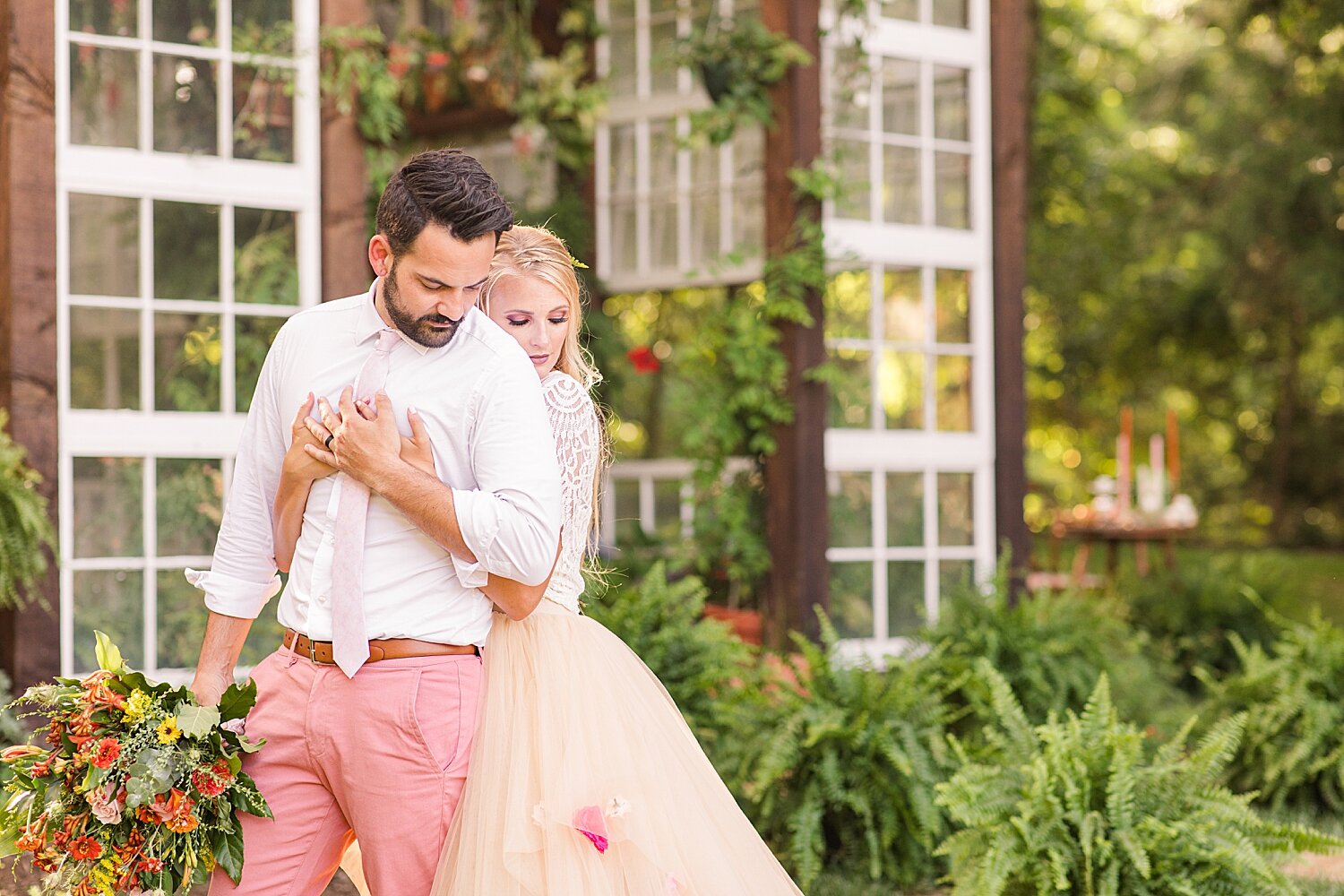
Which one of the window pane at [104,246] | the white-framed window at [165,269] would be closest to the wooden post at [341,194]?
the white-framed window at [165,269]

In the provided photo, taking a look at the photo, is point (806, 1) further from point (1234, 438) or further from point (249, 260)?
point (1234, 438)

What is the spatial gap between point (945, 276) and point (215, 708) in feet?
17.9

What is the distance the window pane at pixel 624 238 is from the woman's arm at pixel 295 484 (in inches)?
215

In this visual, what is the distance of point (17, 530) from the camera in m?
4.69

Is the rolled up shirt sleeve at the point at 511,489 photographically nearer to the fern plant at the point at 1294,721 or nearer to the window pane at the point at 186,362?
the window pane at the point at 186,362

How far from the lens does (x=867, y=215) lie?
22.7 ft

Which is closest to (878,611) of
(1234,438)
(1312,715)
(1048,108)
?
(1312,715)

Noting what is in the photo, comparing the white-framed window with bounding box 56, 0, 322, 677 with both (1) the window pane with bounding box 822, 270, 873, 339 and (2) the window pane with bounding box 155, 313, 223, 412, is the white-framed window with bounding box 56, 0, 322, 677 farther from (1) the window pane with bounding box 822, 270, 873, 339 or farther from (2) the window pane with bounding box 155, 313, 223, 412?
(1) the window pane with bounding box 822, 270, 873, 339

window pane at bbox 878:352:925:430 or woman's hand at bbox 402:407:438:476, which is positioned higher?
window pane at bbox 878:352:925:430

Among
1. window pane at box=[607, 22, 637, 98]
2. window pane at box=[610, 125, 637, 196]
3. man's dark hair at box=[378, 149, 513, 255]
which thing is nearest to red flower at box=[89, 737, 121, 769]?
man's dark hair at box=[378, 149, 513, 255]

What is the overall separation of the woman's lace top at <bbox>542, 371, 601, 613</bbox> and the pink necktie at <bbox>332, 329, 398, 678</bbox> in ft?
1.32

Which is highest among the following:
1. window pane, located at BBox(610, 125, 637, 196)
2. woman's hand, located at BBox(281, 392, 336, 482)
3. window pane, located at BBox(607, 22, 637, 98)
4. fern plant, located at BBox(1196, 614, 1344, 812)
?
window pane, located at BBox(607, 22, 637, 98)

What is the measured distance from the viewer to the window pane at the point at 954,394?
715cm

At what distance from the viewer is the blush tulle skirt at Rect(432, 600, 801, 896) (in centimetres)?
229
